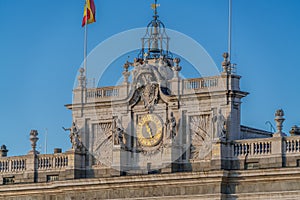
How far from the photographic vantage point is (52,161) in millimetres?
81812

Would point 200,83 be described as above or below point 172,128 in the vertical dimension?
above

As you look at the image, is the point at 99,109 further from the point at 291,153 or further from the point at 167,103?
the point at 291,153

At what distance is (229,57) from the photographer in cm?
7612

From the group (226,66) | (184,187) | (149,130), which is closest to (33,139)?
(149,130)

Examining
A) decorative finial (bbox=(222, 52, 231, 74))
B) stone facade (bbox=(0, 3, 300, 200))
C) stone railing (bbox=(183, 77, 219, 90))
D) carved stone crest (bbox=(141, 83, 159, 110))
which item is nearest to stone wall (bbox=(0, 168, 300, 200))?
stone facade (bbox=(0, 3, 300, 200))

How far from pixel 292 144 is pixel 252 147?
236 cm

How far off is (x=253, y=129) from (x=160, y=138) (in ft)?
17.3

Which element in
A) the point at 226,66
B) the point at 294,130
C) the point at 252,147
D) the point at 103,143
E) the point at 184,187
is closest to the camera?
the point at 252,147

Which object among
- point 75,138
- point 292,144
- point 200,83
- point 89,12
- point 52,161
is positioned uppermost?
point 89,12

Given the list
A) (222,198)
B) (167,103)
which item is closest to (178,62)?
(167,103)

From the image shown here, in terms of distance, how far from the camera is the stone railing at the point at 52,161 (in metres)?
81.1

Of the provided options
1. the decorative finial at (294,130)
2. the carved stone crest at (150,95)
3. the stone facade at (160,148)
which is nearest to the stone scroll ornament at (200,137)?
the stone facade at (160,148)

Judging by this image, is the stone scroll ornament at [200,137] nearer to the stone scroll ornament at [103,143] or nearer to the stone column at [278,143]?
the stone column at [278,143]

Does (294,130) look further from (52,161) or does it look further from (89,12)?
(52,161)
